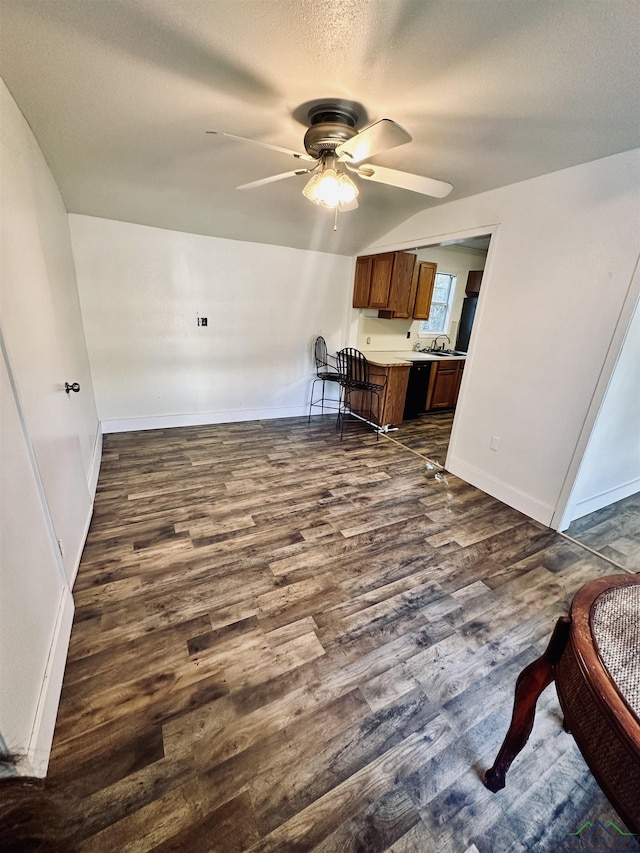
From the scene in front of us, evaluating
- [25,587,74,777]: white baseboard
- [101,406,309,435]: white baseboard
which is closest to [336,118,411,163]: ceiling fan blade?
[25,587,74,777]: white baseboard

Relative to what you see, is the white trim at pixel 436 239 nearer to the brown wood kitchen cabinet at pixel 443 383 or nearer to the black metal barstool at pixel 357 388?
the black metal barstool at pixel 357 388

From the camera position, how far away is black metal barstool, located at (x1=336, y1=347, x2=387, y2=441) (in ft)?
13.5

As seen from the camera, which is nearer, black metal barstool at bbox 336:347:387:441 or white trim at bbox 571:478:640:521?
white trim at bbox 571:478:640:521

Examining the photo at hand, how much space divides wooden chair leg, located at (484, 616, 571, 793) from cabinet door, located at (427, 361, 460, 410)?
14.1 feet

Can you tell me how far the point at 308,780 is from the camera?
1112mm

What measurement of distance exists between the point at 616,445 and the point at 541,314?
121 centimetres

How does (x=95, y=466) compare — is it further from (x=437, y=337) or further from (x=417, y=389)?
(x=437, y=337)

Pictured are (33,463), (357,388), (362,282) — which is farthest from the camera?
(362,282)

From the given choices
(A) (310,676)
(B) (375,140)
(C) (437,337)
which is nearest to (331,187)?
(B) (375,140)

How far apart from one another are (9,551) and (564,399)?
3.06 metres

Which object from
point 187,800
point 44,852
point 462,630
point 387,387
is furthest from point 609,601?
point 387,387

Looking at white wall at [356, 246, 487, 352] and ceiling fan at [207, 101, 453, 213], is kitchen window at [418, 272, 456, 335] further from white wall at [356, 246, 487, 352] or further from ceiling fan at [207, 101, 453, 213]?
ceiling fan at [207, 101, 453, 213]

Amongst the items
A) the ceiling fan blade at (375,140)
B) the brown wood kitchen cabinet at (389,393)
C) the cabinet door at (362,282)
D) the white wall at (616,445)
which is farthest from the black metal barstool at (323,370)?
the ceiling fan blade at (375,140)

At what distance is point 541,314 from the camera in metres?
2.42
